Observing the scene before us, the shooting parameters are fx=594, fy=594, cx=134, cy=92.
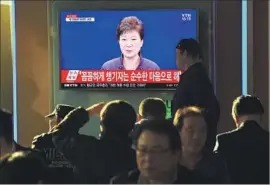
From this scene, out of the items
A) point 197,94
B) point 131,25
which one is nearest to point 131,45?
point 131,25

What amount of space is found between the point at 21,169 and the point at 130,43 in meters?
3.34

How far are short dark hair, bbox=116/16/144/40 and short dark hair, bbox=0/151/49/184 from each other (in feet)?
10.7

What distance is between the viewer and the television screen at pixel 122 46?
5.17 meters

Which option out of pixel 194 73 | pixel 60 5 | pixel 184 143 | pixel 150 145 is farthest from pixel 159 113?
pixel 60 5

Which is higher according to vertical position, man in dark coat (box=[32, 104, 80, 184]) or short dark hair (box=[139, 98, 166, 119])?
short dark hair (box=[139, 98, 166, 119])

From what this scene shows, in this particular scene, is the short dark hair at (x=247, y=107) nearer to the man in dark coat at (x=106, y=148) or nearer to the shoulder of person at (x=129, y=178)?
the man in dark coat at (x=106, y=148)

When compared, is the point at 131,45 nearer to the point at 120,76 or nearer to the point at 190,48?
the point at 120,76

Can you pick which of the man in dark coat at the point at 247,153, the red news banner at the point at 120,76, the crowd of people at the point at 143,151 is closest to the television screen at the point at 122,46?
the red news banner at the point at 120,76

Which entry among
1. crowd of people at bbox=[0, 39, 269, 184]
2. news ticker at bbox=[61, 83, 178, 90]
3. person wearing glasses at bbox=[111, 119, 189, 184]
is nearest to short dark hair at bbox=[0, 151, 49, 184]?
crowd of people at bbox=[0, 39, 269, 184]

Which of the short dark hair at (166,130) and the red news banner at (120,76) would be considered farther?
the red news banner at (120,76)

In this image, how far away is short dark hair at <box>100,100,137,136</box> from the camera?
258 centimetres

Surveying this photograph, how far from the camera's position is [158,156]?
2.00 meters

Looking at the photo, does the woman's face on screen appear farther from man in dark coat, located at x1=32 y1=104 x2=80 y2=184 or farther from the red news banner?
man in dark coat, located at x1=32 y1=104 x2=80 y2=184

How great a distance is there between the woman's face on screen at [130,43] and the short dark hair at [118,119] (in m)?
2.62
